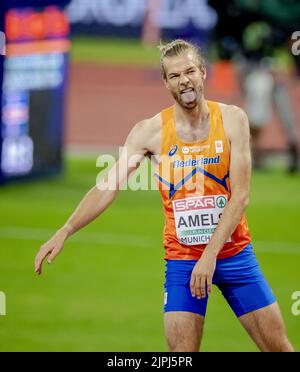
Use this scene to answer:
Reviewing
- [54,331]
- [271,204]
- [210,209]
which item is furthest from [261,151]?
[210,209]

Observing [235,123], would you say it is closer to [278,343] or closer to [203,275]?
[203,275]

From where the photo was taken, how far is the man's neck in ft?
21.5

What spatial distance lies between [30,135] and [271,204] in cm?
390

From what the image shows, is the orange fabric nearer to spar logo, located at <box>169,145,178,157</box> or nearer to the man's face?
spar logo, located at <box>169,145,178,157</box>

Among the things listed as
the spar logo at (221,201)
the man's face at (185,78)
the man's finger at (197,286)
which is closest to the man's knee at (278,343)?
the man's finger at (197,286)

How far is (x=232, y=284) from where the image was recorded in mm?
6641

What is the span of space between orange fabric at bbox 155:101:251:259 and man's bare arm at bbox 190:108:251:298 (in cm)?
7

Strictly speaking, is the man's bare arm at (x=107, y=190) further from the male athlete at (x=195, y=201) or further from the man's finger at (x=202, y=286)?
the man's finger at (x=202, y=286)

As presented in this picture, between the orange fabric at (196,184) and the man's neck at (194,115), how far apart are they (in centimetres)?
4

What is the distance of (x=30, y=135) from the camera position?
1792 centimetres

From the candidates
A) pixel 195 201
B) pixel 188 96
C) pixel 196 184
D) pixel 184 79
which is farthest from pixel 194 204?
pixel 184 79

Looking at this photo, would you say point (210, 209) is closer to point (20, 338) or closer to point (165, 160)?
point (165, 160)

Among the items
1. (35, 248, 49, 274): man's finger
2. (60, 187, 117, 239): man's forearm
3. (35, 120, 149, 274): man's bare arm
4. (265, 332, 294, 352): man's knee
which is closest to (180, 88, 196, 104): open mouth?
(35, 120, 149, 274): man's bare arm

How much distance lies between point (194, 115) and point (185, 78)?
294 millimetres
